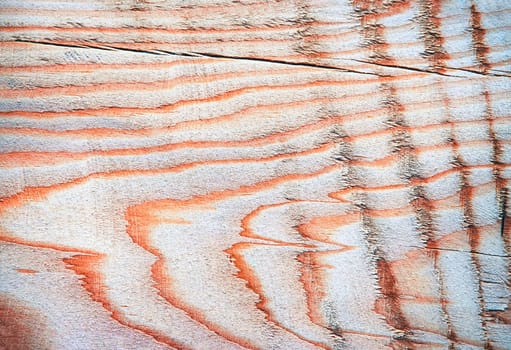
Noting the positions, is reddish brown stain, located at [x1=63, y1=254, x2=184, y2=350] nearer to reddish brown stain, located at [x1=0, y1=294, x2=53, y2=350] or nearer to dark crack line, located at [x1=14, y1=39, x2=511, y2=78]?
reddish brown stain, located at [x1=0, y1=294, x2=53, y2=350]

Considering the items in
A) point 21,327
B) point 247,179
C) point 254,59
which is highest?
point 254,59

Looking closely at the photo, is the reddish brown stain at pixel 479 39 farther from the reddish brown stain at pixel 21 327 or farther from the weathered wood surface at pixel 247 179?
the reddish brown stain at pixel 21 327

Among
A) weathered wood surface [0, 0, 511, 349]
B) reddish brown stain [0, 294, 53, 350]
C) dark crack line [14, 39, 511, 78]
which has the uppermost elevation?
dark crack line [14, 39, 511, 78]

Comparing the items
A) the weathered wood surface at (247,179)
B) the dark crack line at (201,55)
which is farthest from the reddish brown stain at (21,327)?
the dark crack line at (201,55)

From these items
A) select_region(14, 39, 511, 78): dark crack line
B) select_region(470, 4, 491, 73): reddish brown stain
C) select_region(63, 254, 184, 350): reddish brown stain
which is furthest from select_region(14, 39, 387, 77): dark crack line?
select_region(63, 254, 184, 350): reddish brown stain

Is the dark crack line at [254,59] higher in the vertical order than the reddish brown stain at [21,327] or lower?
higher

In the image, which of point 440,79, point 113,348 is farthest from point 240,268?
point 440,79

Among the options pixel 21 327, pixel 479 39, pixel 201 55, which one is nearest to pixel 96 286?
pixel 21 327

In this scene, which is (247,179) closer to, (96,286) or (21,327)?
(96,286)

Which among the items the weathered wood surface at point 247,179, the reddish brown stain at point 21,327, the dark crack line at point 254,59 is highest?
the dark crack line at point 254,59
